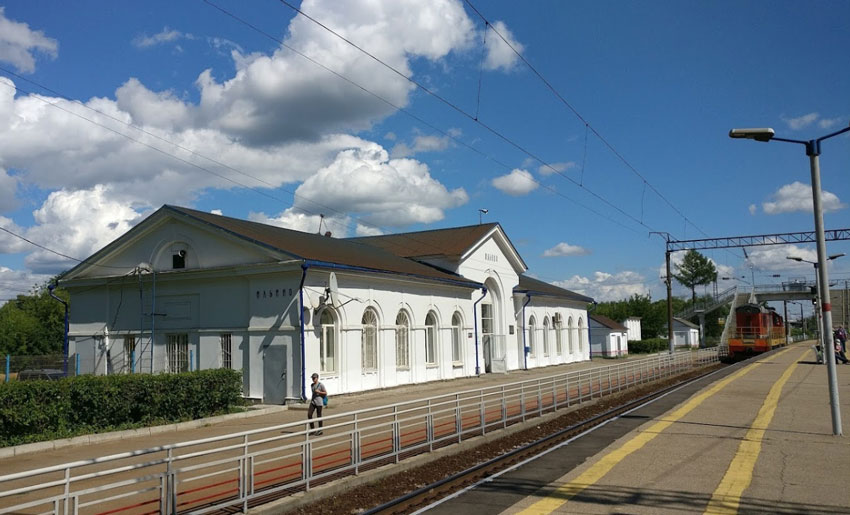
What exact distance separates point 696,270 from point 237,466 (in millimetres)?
97256

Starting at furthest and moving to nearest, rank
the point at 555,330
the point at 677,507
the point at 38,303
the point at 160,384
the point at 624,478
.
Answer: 1. the point at 38,303
2. the point at 555,330
3. the point at 160,384
4. the point at 624,478
5. the point at 677,507

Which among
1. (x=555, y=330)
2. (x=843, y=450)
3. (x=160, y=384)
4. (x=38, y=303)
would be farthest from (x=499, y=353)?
(x=38, y=303)

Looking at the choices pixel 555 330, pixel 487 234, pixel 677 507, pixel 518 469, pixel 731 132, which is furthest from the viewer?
pixel 555 330

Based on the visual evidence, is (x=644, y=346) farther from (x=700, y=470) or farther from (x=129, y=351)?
(x=700, y=470)

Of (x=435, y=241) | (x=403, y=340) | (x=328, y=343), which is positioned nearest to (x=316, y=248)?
(x=328, y=343)

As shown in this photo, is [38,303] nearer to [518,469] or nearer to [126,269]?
[126,269]

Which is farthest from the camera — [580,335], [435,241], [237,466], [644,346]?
[644,346]

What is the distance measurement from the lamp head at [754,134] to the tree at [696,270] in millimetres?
89190

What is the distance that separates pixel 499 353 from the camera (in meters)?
32.5

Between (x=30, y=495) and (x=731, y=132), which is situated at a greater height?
(x=731, y=132)

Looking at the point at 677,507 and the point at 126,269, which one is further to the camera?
the point at 126,269

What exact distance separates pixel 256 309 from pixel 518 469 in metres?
12.4

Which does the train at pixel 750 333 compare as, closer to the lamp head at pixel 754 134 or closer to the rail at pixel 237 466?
the rail at pixel 237 466

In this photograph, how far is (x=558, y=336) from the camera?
41.2 metres
